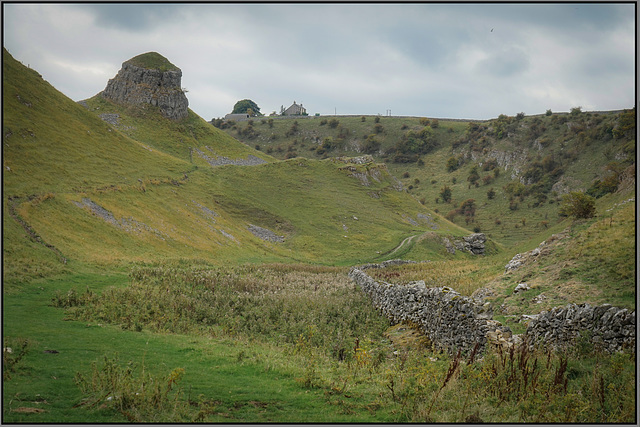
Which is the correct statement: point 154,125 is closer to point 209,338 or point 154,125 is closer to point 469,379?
point 209,338

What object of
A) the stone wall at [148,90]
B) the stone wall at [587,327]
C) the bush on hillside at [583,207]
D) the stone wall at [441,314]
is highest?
the stone wall at [148,90]

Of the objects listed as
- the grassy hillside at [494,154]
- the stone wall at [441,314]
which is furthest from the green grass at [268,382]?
the grassy hillside at [494,154]

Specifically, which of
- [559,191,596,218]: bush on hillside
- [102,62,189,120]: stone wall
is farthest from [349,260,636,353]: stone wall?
[102,62,189,120]: stone wall

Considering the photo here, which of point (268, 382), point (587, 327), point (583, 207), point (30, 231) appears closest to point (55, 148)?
point (30, 231)

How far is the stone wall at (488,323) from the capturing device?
11.8 m

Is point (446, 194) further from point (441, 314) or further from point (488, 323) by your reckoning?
point (488, 323)

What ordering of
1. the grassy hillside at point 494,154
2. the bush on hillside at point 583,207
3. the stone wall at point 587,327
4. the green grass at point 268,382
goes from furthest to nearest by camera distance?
the grassy hillside at point 494,154
the bush on hillside at point 583,207
the stone wall at point 587,327
the green grass at point 268,382

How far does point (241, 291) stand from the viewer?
3109 cm

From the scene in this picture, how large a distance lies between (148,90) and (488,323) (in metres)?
120

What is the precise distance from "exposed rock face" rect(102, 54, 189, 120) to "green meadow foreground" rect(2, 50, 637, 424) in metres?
14.3

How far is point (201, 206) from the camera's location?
67000 mm

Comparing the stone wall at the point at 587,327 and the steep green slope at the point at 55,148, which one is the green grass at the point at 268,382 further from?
the steep green slope at the point at 55,148

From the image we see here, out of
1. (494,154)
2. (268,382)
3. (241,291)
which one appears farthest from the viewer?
(494,154)

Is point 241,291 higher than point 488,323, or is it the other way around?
point 488,323
